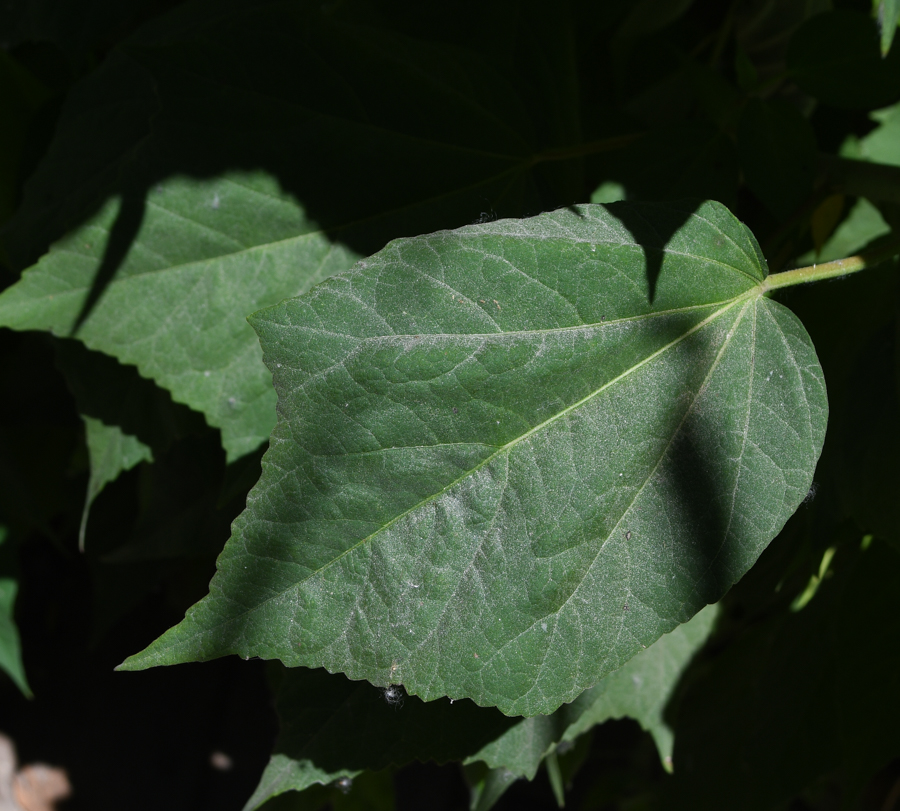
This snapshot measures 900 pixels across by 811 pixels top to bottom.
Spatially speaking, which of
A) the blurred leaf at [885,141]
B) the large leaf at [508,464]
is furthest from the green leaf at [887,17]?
the blurred leaf at [885,141]

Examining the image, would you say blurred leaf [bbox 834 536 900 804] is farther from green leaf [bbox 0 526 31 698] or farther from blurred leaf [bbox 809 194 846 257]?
green leaf [bbox 0 526 31 698]

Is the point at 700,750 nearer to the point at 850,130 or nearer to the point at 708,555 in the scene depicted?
the point at 708,555

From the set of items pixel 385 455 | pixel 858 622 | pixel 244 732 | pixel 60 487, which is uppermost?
pixel 385 455

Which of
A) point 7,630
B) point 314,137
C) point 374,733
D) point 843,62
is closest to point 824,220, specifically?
point 843,62

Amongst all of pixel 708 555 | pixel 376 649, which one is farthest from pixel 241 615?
pixel 708 555

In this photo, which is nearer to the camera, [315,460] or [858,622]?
[315,460]

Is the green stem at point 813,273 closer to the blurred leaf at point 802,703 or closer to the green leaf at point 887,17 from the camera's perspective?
the green leaf at point 887,17

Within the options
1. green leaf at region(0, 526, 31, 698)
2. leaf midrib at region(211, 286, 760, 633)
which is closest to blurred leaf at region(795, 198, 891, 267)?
leaf midrib at region(211, 286, 760, 633)
